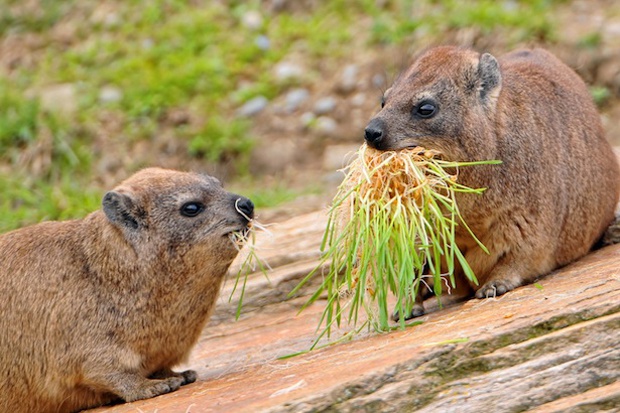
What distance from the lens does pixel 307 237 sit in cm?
1006

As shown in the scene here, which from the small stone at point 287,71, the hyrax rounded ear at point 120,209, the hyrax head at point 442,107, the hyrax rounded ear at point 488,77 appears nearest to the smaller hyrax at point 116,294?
the hyrax rounded ear at point 120,209

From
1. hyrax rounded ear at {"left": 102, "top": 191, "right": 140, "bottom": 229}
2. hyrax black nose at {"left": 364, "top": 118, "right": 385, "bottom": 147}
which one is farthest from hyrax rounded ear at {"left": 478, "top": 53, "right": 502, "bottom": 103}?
hyrax rounded ear at {"left": 102, "top": 191, "right": 140, "bottom": 229}

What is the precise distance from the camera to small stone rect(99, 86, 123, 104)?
14.7m

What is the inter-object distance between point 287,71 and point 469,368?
922cm

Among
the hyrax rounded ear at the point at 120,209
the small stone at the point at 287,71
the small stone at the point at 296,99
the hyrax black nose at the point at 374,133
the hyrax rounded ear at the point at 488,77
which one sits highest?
the small stone at the point at 287,71

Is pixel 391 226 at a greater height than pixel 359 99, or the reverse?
pixel 359 99

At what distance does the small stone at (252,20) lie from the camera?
611 inches

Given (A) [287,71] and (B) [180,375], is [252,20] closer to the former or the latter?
(A) [287,71]

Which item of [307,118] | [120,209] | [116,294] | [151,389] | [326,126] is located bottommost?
[151,389]

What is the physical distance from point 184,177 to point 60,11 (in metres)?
9.45

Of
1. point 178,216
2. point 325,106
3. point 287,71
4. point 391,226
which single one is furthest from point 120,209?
point 287,71

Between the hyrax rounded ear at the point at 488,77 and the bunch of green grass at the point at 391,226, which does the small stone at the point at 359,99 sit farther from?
the bunch of green grass at the point at 391,226

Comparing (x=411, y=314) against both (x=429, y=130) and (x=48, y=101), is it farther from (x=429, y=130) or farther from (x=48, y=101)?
(x=48, y=101)

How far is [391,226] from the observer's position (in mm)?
6902
